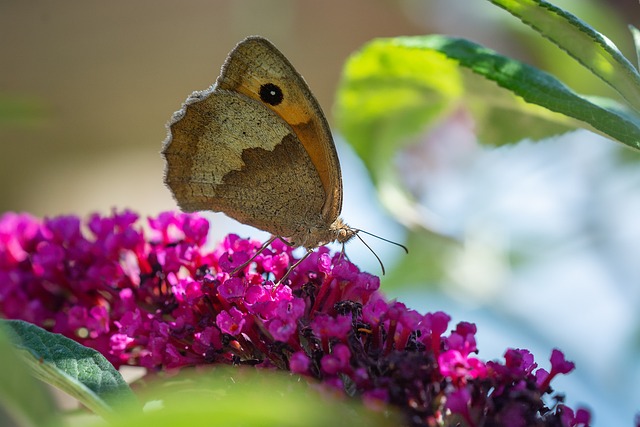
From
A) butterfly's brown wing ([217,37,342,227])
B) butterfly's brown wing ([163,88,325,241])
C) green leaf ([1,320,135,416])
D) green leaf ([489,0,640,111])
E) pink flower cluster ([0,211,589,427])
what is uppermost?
green leaf ([489,0,640,111])

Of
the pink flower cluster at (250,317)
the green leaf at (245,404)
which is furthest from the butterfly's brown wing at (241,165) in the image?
the green leaf at (245,404)

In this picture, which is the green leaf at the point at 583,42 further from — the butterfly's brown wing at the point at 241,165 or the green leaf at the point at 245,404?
the green leaf at the point at 245,404

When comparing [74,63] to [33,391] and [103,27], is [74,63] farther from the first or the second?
[33,391]

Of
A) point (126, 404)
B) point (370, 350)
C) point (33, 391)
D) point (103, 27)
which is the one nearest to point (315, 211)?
point (370, 350)

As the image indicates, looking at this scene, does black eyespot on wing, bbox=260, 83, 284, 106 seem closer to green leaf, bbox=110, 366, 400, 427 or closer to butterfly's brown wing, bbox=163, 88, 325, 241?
butterfly's brown wing, bbox=163, 88, 325, 241

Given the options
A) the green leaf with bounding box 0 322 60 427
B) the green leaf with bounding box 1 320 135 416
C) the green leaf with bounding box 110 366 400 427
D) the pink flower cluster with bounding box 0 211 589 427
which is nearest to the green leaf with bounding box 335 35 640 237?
the pink flower cluster with bounding box 0 211 589 427

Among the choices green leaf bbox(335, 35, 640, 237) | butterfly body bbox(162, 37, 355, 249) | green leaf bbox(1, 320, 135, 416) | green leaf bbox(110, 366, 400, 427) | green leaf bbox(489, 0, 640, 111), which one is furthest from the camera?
butterfly body bbox(162, 37, 355, 249)
